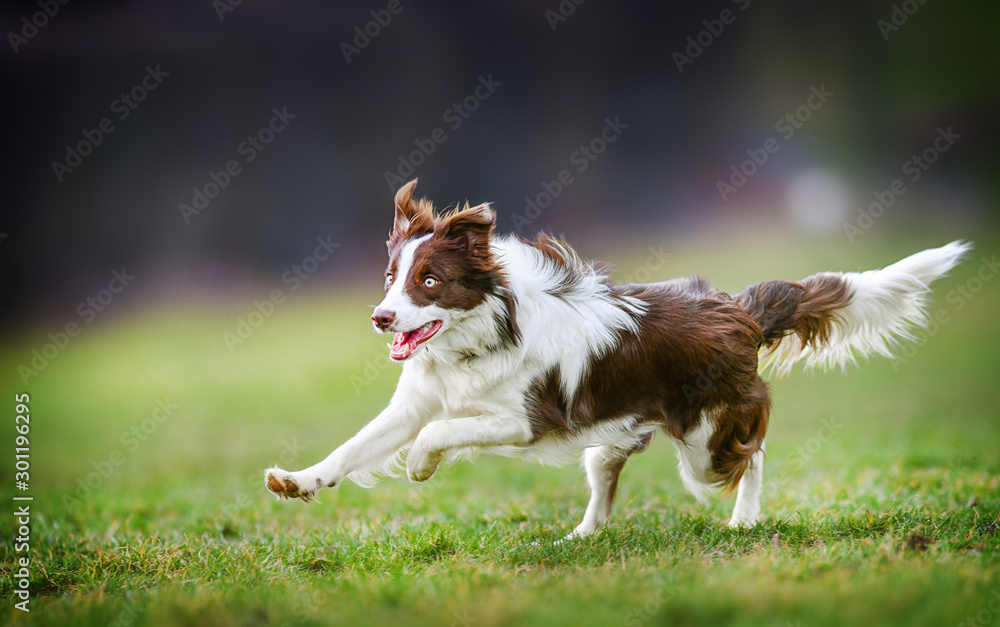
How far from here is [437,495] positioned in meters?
7.15

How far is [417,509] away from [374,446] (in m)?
1.97

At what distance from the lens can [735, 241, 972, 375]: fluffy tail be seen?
5473 millimetres

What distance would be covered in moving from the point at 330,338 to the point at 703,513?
963 centimetres

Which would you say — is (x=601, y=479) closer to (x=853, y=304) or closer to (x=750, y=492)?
(x=750, y=492)

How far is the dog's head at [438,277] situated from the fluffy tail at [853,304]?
1.92 m

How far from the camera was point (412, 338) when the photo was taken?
14.3ft

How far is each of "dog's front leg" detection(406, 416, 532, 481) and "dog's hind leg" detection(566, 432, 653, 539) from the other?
0.95m

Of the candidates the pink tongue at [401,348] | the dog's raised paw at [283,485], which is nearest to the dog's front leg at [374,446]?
the dog's raised paw at [283,485]

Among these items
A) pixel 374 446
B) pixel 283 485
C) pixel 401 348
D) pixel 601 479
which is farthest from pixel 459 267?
pixel 601 479

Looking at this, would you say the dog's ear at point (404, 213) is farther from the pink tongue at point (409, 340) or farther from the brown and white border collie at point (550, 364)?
the pink tongue at point (409, 340)

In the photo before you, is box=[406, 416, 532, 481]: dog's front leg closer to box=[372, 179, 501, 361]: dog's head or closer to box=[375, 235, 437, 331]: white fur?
box=[372, 179, 501, 361]: dog's head

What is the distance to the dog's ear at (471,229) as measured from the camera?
4.46 metres

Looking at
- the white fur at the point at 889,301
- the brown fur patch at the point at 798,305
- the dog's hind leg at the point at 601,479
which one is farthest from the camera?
the white fur at the point at 889,301

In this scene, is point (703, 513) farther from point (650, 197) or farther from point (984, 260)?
point (984, 260)
